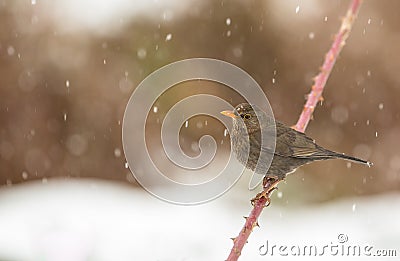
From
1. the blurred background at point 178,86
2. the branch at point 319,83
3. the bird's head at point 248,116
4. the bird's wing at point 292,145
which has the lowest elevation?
the branch at point 319,83

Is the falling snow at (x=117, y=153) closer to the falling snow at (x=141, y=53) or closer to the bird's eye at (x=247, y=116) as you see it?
the falling snow at (x=141, y=53)

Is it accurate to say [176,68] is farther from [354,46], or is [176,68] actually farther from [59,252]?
[59,252]

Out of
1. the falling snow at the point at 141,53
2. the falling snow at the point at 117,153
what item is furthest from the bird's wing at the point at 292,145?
the falling snow at the point at 117,153

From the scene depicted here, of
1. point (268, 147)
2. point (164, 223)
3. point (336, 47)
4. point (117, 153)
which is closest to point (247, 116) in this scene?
point (268, 147)

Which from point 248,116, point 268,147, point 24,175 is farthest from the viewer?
point 24,175

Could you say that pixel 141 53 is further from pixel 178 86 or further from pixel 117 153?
pixel 117 153

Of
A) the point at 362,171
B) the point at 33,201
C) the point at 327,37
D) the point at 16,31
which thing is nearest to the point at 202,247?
the point at 33,201
